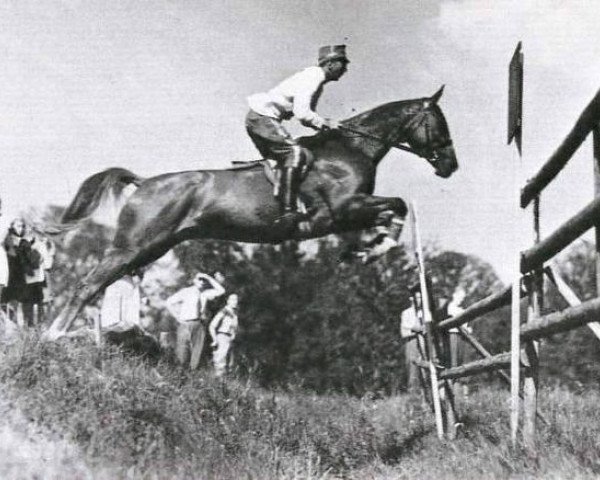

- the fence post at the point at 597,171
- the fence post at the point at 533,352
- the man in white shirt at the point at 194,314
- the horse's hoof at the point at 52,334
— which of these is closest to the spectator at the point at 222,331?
the man in white shirt at the point at 194,314

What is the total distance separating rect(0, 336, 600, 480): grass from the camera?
4688mm

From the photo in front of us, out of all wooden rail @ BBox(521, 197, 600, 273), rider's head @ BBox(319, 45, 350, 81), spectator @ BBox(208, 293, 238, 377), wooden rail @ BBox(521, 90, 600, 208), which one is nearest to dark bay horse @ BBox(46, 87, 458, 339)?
rider's head @ BBox(319, 45, 350, 81)

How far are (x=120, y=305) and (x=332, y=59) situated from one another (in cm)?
430

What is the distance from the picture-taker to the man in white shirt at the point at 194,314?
11.1 metres

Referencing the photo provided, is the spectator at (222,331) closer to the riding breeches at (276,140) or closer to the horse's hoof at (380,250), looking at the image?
the riding breeches at (276,140)

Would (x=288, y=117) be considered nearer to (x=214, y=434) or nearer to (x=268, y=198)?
(x=268, y=198)

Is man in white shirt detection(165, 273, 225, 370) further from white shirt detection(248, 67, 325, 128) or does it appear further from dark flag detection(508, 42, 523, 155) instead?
dark flag detection(508, 42, 523, 155)

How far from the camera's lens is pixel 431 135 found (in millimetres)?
7594

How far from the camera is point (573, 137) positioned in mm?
4383

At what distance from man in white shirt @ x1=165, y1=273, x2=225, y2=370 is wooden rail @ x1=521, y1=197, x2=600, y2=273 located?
21.8 ft

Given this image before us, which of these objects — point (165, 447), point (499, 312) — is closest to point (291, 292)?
point (499, 312)

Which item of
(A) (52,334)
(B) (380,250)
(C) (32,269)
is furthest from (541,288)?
(C) (32,269)

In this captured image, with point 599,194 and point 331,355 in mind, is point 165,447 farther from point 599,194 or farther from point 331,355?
point 331,355

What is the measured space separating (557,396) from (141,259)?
18.9 feet
